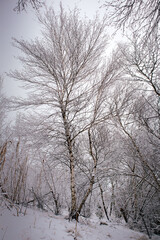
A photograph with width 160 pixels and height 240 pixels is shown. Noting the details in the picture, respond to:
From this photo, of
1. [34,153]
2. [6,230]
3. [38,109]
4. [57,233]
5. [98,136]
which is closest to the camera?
[6,230]

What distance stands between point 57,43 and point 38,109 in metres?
2.64

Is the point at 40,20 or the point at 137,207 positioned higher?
the point at 40,20

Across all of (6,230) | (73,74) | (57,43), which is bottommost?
(6,230)

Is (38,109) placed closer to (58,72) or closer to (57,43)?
(58,72)

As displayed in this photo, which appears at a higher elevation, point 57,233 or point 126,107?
point 126,107

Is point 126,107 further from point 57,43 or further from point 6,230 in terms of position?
point 6,230

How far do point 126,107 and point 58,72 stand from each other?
2945mm

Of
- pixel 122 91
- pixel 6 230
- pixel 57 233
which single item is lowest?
pixel 57 233

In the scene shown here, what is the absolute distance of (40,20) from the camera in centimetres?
402

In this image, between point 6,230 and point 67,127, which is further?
point 67,127

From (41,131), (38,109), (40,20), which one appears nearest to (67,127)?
(41,131)

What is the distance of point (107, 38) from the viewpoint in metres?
4.07

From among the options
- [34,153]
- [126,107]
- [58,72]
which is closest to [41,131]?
[34,153]

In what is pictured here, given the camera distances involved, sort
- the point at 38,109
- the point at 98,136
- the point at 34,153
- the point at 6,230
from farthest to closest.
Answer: the point at 98,136
the point at 38,109
the point at 34,153
the point at 6,230
